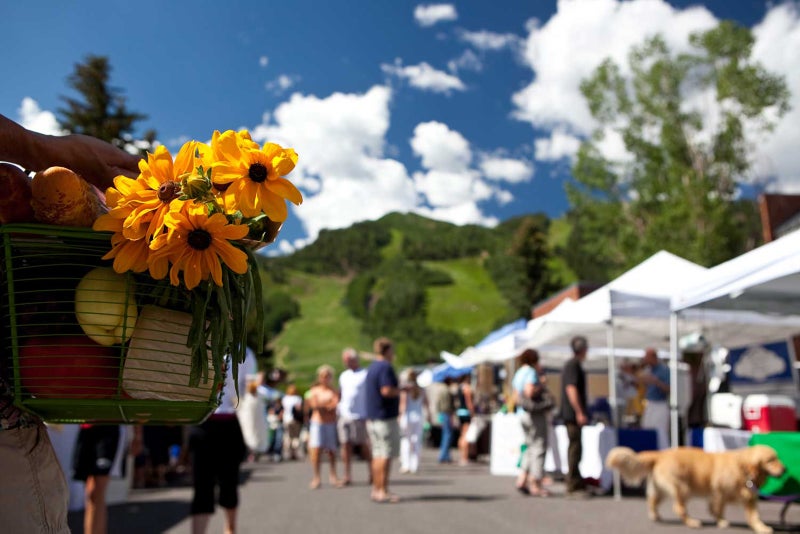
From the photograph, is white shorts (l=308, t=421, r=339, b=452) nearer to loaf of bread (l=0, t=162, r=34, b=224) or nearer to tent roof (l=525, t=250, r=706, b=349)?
tent roof (l=525, t=250, r=706, b=349)

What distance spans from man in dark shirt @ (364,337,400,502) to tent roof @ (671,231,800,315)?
3.68 metres

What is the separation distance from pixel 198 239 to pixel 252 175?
6.8 inches

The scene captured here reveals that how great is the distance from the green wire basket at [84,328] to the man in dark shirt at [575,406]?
9.17 m

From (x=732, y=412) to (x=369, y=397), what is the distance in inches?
170

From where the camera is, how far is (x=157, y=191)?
1466mm

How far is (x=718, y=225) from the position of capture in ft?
109

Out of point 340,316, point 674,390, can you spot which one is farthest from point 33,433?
point 340,316

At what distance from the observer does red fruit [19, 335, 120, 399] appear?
1.49 meters

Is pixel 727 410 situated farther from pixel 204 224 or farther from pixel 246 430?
pixel 204 224

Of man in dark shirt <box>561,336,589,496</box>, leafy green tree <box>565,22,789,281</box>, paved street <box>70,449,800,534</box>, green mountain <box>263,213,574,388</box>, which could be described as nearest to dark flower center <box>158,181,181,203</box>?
paved street <box>70,449,800,534</box>

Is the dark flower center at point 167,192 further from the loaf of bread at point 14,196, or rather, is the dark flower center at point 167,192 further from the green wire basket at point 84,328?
the loaf of bread at point 14,196

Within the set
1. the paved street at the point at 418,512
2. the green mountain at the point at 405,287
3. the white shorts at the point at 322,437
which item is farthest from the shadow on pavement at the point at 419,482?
the green mountain at the point at 405,287

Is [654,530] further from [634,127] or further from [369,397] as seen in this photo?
[634,127]

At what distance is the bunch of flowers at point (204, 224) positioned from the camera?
144cm
